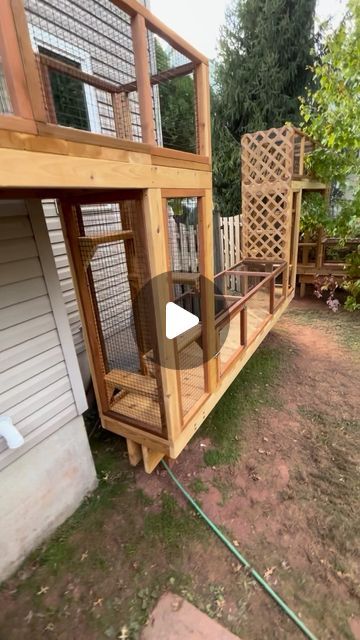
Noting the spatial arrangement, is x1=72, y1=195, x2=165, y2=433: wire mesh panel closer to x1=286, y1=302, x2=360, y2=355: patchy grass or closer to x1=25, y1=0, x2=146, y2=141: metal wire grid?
x1=25, y1=0, x2=146, y2=141: metal wire grid

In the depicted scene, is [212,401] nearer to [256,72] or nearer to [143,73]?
[143,73]

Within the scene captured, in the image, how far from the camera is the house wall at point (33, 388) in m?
1.92

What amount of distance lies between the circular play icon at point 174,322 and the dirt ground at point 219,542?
3.34 feet

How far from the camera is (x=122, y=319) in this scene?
2979 mm

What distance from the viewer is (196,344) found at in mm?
2904

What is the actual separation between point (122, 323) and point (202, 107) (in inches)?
72.9

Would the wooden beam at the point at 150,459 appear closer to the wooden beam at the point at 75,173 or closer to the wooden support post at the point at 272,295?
the wooden beam at the point at 75,173

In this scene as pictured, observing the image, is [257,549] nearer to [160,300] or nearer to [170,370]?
[170,370]

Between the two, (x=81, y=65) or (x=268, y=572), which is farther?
(x=81, y=65)

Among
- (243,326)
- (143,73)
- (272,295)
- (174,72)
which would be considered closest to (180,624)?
(243,326)

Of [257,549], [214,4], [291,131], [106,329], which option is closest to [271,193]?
[291,131]

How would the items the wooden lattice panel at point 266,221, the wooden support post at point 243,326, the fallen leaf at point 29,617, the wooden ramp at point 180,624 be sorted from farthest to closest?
the wooden lattice panel at point 266,221 → the wooden support post at point 243,326 → the fallen leaf at point 29,617 → the wooden ramp at point 180,624

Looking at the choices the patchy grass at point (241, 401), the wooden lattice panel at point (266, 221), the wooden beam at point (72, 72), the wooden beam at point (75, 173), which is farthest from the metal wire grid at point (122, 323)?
the wooden lattice panel at point (266, 221)

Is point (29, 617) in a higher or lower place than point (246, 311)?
lower
